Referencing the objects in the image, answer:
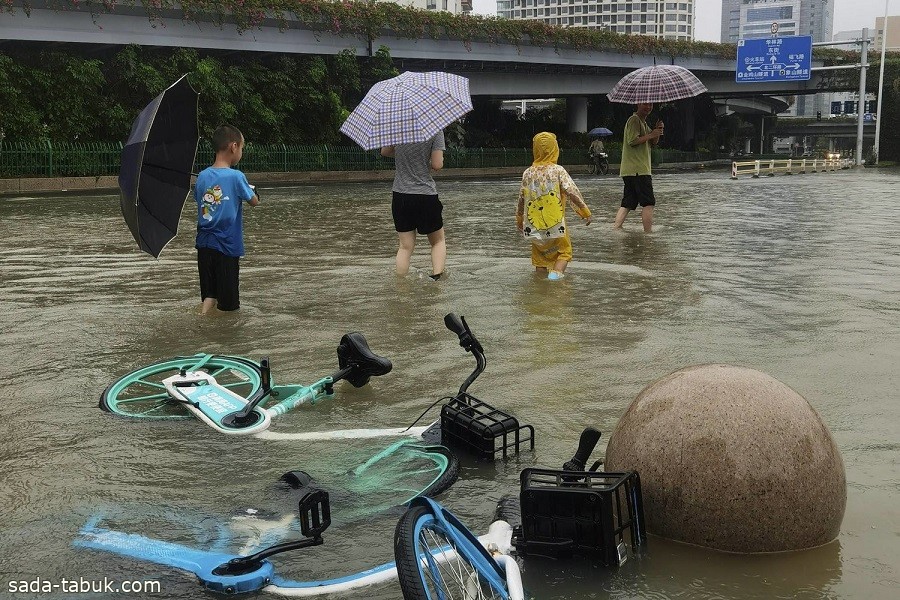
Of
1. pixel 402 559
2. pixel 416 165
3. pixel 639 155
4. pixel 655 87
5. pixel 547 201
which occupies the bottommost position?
pixel 402 559

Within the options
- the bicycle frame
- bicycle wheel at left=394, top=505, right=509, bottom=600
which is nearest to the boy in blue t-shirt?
the bicycle frame

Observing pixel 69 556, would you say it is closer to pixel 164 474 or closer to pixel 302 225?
pixel 164 474

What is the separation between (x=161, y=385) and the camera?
5.70 meters

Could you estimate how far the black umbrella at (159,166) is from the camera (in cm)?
712

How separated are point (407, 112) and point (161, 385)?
4.46 metres

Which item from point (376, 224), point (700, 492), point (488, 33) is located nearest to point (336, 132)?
point (488, 33)

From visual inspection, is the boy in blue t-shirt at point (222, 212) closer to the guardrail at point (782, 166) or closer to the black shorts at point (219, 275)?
the black shorts at point (219, 275)

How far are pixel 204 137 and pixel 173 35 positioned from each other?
3.48 meters

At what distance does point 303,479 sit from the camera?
402cm

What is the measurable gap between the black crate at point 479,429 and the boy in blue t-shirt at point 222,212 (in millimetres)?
3457

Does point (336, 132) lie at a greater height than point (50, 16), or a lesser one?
lesser

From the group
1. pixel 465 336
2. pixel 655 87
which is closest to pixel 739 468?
pixel 465 336

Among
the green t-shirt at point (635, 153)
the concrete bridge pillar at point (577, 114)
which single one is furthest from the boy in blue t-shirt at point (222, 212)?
the concrete bridge pillar at point (577, 114)

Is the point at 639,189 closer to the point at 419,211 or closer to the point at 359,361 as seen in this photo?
the point at 419,211
